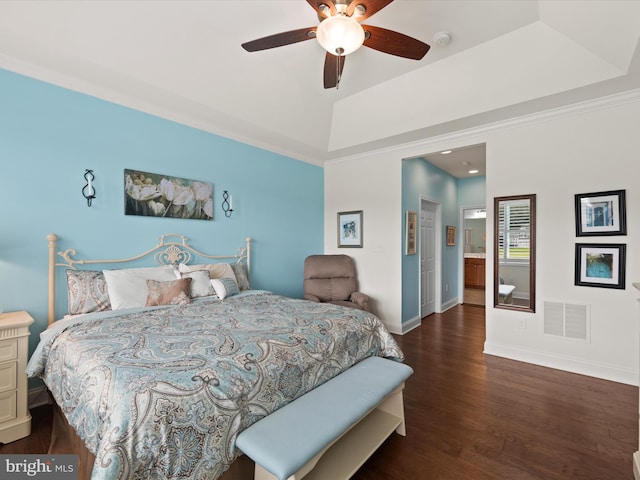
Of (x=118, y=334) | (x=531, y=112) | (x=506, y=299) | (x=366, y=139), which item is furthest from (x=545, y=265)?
(x=118, y=334)

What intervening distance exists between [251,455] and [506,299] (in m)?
3.35

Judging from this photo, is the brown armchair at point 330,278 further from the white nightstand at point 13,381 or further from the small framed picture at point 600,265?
the white nightstand at point 13,381

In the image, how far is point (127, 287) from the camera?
2574 mm

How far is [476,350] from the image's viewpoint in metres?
3.66

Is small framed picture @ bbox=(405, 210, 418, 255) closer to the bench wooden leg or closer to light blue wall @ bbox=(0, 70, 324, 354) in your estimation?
light blue wall @ bbox=(0, 70, 324, 354)

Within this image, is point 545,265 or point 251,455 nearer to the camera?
point 251,455

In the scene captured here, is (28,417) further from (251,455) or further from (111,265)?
(251,455)

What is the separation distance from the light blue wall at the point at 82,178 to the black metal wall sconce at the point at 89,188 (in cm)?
4

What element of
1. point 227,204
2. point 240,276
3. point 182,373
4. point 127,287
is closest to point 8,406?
point 127,287

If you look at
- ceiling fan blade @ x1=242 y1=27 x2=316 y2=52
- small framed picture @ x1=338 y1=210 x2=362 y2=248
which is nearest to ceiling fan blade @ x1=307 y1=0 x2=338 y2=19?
ceiling fan blade @ x1=242 y1=27 x2=316 y2=52

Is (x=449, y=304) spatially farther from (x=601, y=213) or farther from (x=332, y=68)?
(x=332, y=68)

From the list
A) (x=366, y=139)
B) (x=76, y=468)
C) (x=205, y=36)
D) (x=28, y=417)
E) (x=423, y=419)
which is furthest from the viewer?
(x=366, y=139)

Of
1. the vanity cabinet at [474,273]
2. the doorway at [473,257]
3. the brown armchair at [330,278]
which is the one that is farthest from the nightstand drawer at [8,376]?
the vanity cabinet at [474,273]

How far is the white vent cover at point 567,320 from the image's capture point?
3.04 meters
